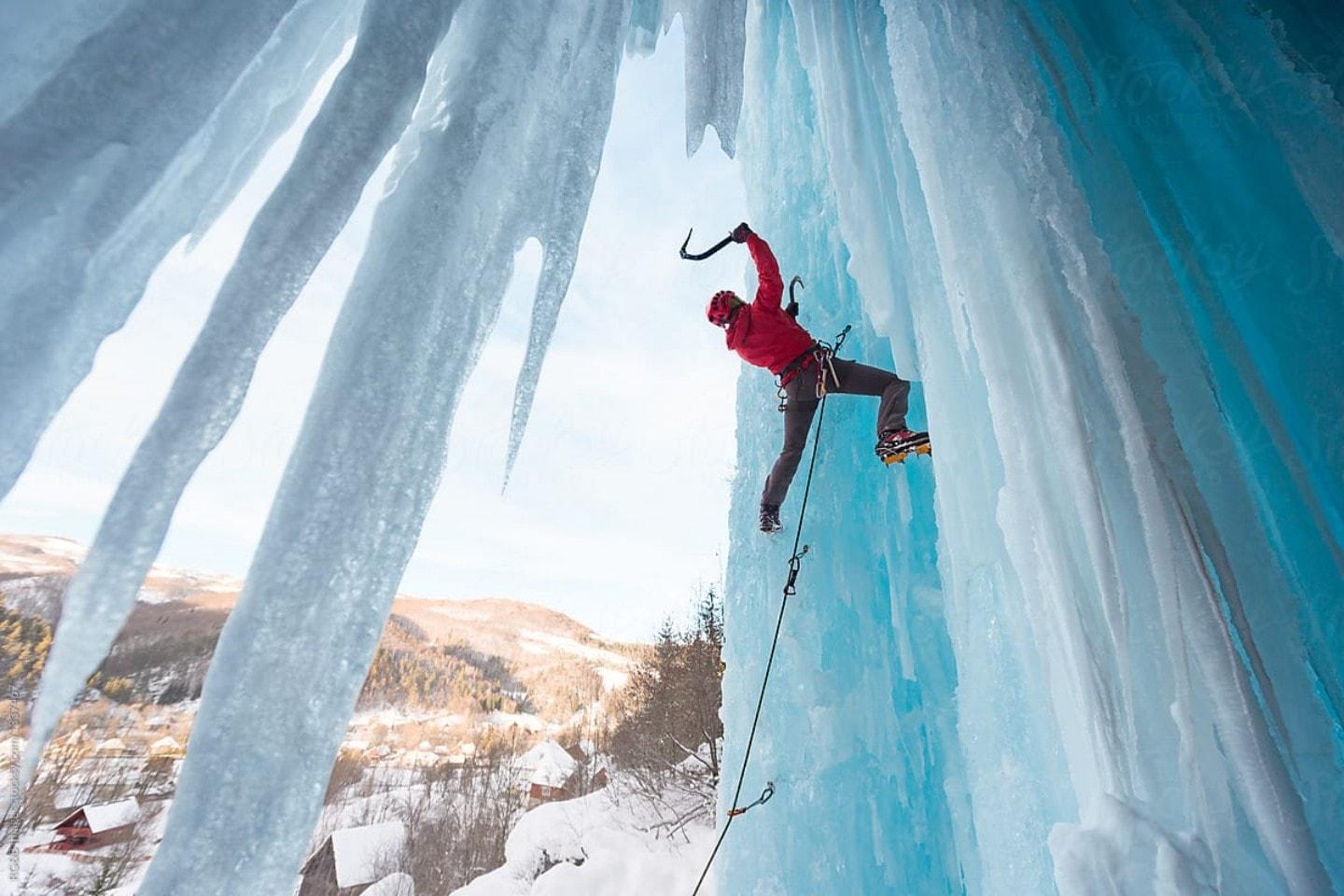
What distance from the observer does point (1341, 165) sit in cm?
135

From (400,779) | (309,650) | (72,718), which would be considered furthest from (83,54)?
(72,718)

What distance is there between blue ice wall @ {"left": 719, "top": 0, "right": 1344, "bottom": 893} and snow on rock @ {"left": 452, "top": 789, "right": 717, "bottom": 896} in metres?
8.81

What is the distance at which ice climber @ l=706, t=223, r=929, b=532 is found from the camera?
2.56m

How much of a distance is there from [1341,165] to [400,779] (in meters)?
28.8

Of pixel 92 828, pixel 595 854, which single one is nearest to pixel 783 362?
pixel 595 854

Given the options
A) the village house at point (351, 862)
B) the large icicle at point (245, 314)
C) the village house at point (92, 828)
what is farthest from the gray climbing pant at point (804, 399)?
the village house at point (92, 828)

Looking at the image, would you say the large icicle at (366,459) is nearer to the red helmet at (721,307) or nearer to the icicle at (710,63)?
the icicle at (710,63)

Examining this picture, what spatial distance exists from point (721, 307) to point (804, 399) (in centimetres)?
59

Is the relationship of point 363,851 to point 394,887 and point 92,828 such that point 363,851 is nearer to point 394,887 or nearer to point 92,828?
point 394,887

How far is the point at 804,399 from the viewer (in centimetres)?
267

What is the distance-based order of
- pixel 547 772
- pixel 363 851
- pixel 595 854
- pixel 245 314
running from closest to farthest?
pixel 245 314 < pixel 595 854 < pixel 363 851 < pixel 547 772

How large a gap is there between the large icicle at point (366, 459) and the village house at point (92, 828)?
23258 mm

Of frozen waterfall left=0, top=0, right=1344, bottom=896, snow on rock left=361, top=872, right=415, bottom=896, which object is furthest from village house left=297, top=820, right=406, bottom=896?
frozen waterfall left=0, top=0, right=1344, bottom=896

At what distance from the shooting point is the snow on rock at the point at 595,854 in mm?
10273
